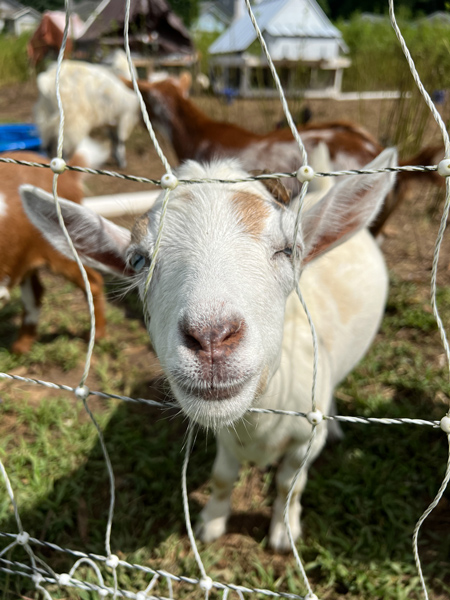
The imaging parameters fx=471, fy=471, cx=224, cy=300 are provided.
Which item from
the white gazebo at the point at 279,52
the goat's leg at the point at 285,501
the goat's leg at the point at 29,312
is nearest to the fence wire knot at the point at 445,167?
the goat's leg at the point at 285,501

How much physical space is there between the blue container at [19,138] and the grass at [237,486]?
518 cm

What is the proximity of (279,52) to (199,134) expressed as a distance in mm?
9060

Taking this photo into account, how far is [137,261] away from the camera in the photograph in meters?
1.69

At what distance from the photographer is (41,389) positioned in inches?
138

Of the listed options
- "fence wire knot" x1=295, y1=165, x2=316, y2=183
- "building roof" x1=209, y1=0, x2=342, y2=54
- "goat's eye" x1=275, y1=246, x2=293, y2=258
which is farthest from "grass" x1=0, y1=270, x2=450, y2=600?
"building roof" x1=209, y1=0, x2=342, y2=54

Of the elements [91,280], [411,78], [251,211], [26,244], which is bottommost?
[91,280]

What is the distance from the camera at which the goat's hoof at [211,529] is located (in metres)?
2.46

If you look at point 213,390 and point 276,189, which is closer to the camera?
point 213,390

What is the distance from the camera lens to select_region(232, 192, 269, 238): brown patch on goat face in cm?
153

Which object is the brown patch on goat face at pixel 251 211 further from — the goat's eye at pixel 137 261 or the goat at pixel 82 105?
the goat at pixel 82 105

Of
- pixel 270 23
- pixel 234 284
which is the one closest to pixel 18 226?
pixel 234 284

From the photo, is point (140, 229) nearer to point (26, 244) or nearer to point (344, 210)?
point (344, 210)

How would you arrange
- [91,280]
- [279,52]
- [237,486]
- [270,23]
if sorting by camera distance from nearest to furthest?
[237,486] → [91,280] → [270,23] → [279,52]

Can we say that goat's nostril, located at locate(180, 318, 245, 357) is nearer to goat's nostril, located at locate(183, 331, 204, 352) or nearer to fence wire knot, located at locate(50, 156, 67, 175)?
goat's nostril, located at locate(183, 331, 204, 352)
